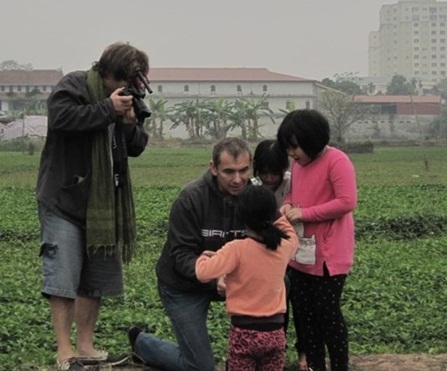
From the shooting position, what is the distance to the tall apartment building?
580ft

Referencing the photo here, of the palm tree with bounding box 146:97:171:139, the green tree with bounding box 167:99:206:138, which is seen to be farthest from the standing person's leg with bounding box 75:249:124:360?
the green tree with bounding box 167:99:206:138

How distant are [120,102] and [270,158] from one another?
Answer: 0.83 meters

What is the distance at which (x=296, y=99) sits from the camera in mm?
99250

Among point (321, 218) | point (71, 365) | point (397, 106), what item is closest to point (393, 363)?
point (321, 218)

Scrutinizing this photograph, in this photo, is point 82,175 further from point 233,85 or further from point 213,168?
point 233,85

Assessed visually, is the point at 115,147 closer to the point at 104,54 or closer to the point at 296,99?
the point at 104,54

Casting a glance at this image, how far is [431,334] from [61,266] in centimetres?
296

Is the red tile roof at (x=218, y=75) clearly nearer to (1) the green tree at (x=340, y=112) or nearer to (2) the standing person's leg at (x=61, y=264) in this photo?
(1) the green tree at (x=340, y=112)

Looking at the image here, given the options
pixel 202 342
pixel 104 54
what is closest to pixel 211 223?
pixel 202 342

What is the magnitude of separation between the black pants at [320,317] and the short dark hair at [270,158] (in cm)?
55

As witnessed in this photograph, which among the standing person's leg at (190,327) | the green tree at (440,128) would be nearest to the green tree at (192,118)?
the green tree at (440,128)

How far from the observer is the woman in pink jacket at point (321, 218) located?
15.4 ft

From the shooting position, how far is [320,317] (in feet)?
15.8

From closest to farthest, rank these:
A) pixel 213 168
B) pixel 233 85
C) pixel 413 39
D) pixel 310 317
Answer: pixel 213 168 < pixel 310 317 < pixel 233 85 < pixel 413 39
